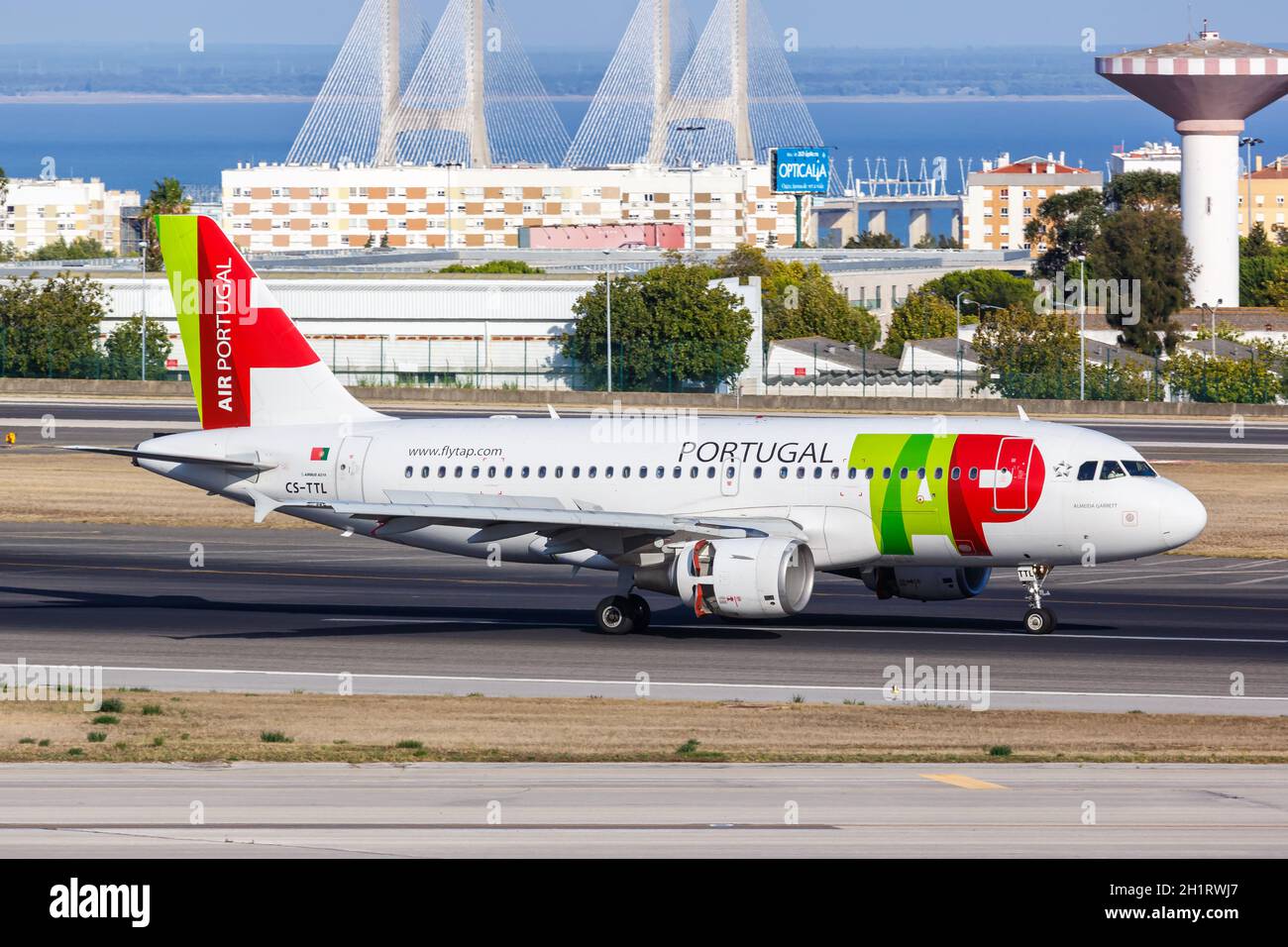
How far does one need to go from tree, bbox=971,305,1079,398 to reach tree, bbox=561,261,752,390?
1687 cm


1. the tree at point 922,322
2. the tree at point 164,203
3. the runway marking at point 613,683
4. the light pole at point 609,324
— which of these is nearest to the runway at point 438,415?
the light pole at point 609,324

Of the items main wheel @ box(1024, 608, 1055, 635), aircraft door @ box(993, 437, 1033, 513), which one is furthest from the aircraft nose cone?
main wheel @ box(1024, 608, 1055, 635)

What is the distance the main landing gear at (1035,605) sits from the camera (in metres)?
38.7

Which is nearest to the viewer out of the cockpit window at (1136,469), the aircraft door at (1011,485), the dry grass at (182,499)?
the aircraft door at (1011,485)

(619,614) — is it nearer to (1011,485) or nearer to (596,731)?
(1011,485)

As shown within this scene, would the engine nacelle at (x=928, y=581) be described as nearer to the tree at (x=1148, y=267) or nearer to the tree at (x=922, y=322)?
the tree at (x=1148, y=267)

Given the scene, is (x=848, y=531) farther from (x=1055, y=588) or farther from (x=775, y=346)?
(x=775, y=346)

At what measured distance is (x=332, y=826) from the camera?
→ 20750mm

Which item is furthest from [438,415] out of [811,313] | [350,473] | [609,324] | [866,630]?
[811,313]

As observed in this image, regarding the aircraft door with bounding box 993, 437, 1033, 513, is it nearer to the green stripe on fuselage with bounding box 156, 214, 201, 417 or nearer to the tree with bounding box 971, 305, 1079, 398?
the green stripe on fuselage with bounding box 156, 214, 201, 417

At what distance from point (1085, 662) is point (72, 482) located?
155ft

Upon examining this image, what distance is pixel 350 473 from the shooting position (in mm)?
41781

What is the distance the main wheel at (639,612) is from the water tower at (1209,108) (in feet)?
502

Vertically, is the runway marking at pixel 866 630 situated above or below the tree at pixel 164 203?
below
